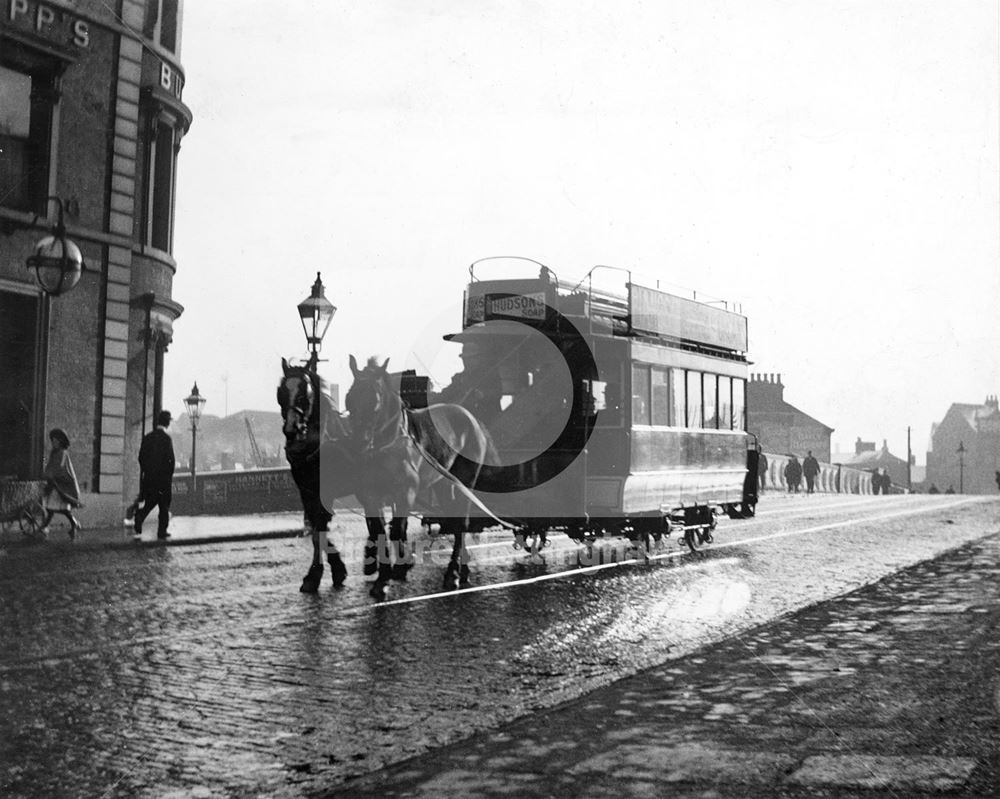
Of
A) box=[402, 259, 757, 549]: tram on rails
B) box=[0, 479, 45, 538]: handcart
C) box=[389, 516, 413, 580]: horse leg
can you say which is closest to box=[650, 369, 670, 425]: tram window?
box=[402, 259, 757, 549]: tram on rails

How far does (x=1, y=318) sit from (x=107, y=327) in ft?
6.75

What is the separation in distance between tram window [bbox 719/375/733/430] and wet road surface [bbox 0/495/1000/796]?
2.49 meters

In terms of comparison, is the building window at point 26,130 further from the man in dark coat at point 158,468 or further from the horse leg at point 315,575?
the horse leg at point 315,575

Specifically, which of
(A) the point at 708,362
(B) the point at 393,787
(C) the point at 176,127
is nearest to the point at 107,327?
(C) the point at 176,127

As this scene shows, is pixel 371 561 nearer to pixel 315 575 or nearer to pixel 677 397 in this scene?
pixel 315 575

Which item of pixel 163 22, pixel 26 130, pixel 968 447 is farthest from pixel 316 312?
pixel 968 447

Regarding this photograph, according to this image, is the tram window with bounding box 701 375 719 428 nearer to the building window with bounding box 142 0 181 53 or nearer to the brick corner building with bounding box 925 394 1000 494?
the building window with bounding box 142 0 181 53

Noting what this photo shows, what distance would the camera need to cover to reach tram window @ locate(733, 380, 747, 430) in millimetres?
16672

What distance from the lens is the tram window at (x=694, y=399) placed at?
1508 centimetres

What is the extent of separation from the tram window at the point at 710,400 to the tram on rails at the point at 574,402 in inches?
37.0

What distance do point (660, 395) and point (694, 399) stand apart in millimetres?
1168

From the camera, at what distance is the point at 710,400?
1581 centimetres

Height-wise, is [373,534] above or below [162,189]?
below

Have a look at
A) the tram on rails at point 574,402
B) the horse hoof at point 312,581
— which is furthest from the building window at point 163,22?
the horse hoof at point 312,581
